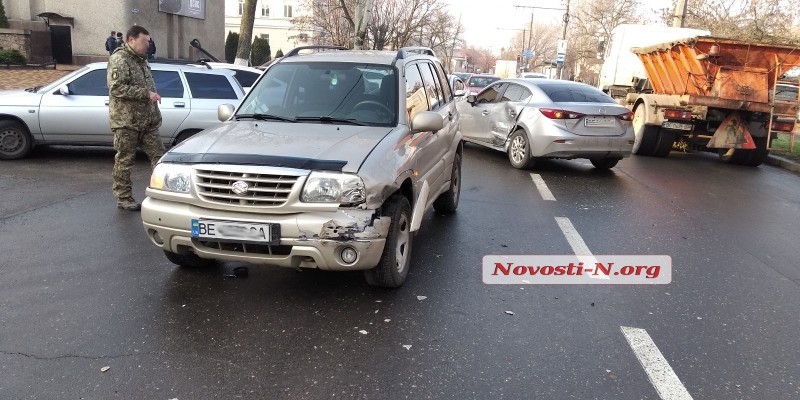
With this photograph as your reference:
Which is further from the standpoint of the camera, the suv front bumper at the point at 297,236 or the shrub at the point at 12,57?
the shrub at the point at 12,57

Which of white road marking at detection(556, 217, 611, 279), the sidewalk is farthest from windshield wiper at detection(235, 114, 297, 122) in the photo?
the sidewalk

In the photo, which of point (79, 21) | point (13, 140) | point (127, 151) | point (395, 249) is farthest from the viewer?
point (79, 21)

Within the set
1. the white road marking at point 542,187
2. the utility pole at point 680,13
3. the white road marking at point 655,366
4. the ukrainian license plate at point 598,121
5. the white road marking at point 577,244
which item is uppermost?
the utility pole at point 680,13

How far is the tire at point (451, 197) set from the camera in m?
6.78

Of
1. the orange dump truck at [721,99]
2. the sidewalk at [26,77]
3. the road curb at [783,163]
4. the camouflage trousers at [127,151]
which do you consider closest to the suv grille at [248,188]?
the camouflage trousers at [127,151]

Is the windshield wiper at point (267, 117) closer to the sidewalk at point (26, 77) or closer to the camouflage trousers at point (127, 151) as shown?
the camouflage trousers at point (127, 151)

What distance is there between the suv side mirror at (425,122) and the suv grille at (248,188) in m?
1.37

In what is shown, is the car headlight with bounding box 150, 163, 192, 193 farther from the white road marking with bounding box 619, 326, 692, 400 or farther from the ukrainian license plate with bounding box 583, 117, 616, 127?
the ukrainian license plate with bounding box 583, 117, 616, 127

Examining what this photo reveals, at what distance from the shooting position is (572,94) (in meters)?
10.3

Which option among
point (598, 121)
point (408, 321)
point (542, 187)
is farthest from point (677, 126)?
point (408, 321)

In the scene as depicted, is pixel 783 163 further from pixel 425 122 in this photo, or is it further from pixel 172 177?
pixel 172 177

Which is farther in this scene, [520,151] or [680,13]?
[680,13]

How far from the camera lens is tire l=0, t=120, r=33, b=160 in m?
9.20

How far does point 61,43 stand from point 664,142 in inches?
887
